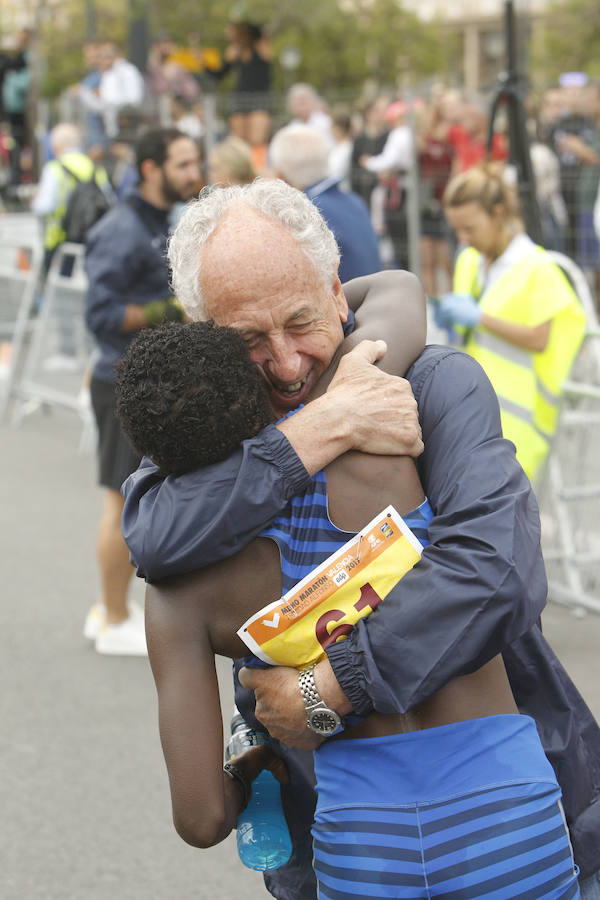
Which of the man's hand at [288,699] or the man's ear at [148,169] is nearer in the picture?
the man's hand at [288,699]

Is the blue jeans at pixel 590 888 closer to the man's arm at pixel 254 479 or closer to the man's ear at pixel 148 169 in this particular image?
the man's arm at pixel 254 479

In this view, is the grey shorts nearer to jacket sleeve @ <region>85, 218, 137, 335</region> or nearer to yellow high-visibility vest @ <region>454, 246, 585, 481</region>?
jacket sleeve @ <region>85, 218, 137, 335</region>

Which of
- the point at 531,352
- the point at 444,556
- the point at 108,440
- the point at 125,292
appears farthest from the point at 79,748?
the point at 444,556

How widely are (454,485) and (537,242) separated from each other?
559 cm

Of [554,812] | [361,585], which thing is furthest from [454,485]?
[554,812]

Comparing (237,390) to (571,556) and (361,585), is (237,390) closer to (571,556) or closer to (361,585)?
(361,585)

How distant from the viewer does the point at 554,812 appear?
1712mm

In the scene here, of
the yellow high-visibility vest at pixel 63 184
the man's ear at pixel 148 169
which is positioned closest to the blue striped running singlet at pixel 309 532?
the man's ear at pixel 148 169

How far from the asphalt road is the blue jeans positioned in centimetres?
169

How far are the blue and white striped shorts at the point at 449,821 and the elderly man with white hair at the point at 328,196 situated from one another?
12.8ft

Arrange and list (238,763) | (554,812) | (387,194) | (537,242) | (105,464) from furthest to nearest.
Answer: (387,194) → (537,242) → (105,464) → (238,763) → (554,812)

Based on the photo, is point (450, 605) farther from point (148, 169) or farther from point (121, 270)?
point (148, 169)

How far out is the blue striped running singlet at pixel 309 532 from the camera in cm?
176

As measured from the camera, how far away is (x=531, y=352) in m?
5.26
